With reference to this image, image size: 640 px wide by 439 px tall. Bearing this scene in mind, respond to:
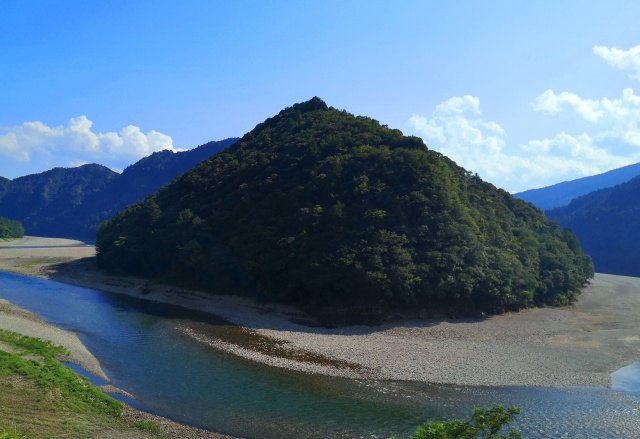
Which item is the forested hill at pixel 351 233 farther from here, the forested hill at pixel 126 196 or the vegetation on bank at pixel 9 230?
the forested hill at pixel 126 196

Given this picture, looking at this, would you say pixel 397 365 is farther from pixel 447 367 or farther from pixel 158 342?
pixel 158 342

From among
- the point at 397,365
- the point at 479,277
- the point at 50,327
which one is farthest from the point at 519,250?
the point at 50,327

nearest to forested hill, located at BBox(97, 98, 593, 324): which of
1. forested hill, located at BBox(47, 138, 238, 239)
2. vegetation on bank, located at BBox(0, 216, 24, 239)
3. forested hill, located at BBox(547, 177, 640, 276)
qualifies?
forested hill, located at BBox(547, 177, 640, 276)

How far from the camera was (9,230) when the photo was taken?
4771 inches

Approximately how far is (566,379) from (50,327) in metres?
35.2

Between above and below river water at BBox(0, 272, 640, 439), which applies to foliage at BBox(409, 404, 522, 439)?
above

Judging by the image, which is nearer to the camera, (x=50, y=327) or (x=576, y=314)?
(x=50, y=327)

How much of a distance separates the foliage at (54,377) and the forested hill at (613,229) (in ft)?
329

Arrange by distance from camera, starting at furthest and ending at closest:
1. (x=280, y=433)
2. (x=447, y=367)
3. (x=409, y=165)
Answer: (x=409, y=165)
(x=447, y=367)
(x=280, y=433)

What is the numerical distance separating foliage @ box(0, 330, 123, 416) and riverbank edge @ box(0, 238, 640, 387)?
1007cm

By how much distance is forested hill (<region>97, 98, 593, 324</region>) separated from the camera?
129ft

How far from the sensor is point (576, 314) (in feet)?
144

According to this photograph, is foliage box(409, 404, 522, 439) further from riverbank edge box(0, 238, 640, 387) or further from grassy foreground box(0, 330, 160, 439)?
riverbank edge box(0, 238, 640, 387)

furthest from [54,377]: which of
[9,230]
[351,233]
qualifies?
[9,230]
